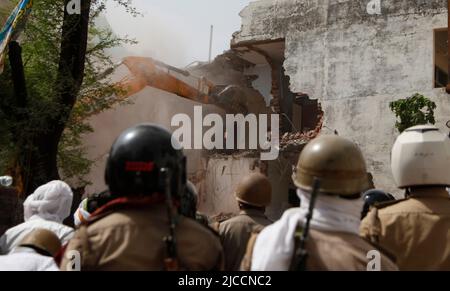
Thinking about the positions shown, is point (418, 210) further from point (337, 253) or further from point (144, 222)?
point (144, 222)

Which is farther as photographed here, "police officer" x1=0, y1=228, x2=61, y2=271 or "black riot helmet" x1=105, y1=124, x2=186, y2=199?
"police officer" x1=0, y1=228, x2=61, y2=271

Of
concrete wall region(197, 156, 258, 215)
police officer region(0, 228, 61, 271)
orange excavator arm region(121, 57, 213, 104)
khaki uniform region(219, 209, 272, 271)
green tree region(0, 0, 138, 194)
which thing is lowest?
concrete wall region(197, 156, 258, 215)

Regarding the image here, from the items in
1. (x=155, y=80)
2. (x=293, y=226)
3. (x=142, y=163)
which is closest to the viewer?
(x=293, y=226)

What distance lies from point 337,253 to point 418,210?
1.15m

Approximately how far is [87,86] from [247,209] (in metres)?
8.70

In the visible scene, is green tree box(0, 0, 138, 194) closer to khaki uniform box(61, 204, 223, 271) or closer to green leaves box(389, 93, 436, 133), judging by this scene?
khaki uniform box(61, 204, 223, 271)

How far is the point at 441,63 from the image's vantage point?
19172 millimetres

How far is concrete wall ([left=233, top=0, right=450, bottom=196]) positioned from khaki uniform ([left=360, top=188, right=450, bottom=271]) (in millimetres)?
14724

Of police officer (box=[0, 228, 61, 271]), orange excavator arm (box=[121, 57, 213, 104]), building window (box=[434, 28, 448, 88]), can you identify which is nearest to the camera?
police officer (box=[0, 228, 61, 271])

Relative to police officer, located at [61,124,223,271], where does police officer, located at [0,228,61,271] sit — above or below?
below

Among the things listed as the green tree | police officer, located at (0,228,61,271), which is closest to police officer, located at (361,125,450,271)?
police officer, located at (0,228,61,271)

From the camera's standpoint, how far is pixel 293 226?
2.20 meters

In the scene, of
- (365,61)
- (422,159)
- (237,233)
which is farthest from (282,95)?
(422,159)

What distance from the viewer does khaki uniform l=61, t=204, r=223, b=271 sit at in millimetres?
2213
